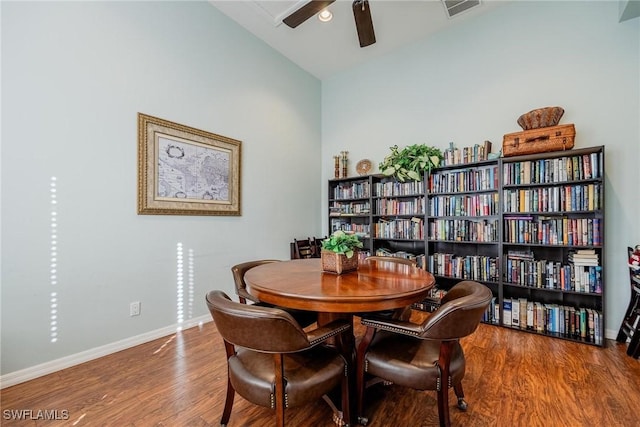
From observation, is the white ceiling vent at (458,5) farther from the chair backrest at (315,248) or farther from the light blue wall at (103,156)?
the chair backrest at (315,248)

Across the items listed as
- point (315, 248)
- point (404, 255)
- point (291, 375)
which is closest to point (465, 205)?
point (404, 255)

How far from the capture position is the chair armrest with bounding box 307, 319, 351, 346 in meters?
1.18

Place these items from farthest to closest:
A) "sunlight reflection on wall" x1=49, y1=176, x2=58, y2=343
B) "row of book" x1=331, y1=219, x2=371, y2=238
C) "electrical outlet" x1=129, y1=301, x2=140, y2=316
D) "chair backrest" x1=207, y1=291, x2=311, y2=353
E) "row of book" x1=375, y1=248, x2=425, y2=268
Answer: "row of book" x1=331, y1=219, x2=371, y2=238, "row of book" x1=375, y1=248, x2=425, y2=268, "electrical outlet" x1=129, y1=301, x2=140, y2=316, "sunlight reflection on wall" x1=49, y1=176, x2=58, y2=343, "chair backrest" x1=207, y1=291, x2=311, y2=353

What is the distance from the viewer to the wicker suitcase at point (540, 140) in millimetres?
2479

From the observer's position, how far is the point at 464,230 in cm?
309

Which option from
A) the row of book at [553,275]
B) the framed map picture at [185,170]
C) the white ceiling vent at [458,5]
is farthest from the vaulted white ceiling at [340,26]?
the row of book at [553,275]

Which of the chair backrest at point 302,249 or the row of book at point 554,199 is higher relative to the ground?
the row of book at point 554,199

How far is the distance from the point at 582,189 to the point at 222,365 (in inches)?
136

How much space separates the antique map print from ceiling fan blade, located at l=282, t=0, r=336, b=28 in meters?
1.50

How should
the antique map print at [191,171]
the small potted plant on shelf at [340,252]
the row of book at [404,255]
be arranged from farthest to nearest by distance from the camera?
the row of book at [404,255]
the antique map print at [191,171]
the small potted plant on shelf at [340,252]

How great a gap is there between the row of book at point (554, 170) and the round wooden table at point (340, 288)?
172 cm

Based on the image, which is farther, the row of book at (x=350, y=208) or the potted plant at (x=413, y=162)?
the row of book at (x=350, y=208)

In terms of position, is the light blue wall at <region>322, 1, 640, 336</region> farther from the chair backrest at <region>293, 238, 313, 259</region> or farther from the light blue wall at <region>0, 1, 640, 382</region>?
the chair backrest at <region>293, 238, 313, 259</region>

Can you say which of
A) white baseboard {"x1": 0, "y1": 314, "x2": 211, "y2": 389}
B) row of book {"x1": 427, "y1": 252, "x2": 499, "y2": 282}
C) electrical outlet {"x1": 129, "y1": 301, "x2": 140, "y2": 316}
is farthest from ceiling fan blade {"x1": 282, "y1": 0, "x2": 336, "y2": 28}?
white baseboard {"x1": 0, "y1": 314, "x2": 211, "y2": 389}
